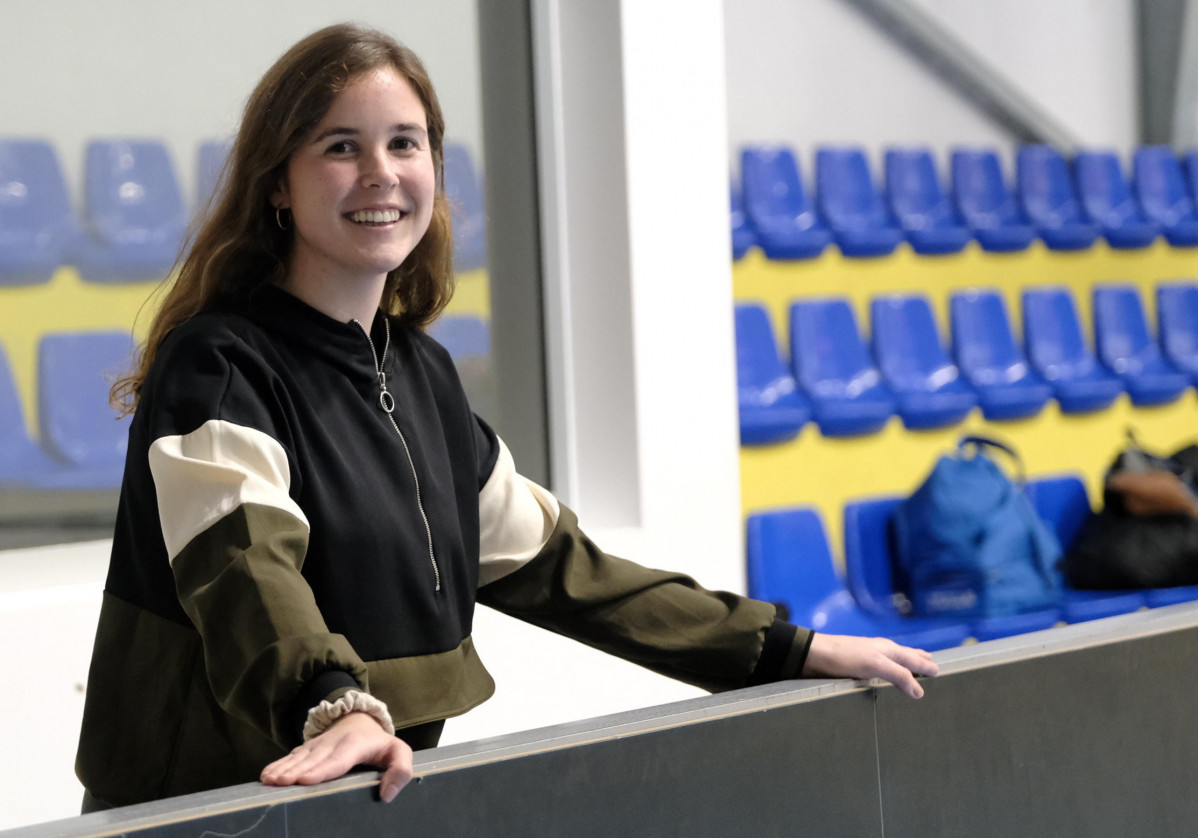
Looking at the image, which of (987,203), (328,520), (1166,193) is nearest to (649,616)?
(328,520)

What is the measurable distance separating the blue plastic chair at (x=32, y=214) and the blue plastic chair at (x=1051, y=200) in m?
3.36

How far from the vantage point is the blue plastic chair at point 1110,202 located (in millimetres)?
5039

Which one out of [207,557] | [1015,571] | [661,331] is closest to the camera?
[207,557]

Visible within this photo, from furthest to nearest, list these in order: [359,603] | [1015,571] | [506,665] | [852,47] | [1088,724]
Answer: [852,47] < [1015,571] < [506,665] < [1088,724] < [359,603]

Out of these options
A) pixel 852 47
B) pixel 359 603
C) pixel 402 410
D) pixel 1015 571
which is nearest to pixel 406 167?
pixel 402 410

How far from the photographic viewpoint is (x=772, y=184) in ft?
14.3

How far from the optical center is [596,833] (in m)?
1.06

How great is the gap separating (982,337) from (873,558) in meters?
1.08

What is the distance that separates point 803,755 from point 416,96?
2.25 feet

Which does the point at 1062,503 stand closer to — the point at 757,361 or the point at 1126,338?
the point at 1126,338

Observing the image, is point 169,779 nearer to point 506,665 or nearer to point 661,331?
point 506,665

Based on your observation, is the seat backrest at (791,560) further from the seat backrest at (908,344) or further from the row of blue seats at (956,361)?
the seat backrest at (908,344)

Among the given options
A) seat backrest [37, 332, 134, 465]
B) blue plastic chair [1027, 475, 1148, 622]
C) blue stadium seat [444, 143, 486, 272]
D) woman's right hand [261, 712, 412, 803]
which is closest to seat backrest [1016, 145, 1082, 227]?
blue plastic chair [1027, 475, 1148, 622]

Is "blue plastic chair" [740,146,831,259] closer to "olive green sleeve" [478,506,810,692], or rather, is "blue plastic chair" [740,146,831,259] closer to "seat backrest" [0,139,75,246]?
"seat backrest" [0,139,75,246]
